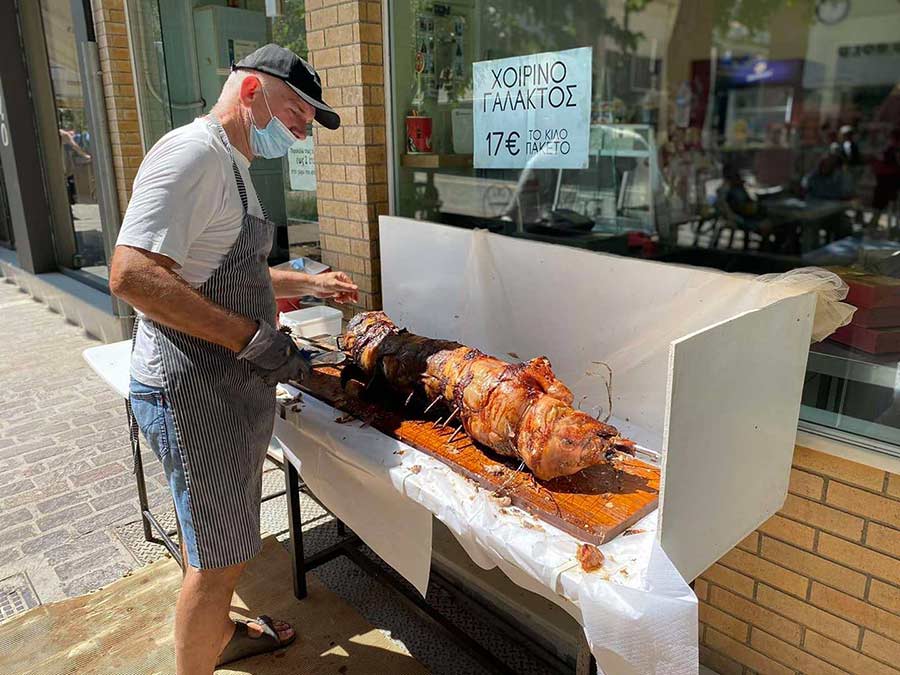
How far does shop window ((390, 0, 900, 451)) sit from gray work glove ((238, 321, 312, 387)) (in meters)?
1.79

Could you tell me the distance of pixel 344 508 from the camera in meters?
2.78

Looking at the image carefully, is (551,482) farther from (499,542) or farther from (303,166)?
(303,166)

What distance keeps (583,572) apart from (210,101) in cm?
548

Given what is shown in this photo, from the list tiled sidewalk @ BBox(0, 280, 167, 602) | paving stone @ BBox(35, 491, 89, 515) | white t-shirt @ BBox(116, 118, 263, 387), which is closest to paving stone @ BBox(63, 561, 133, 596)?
tiled sidewalk @ BBox(0, 280, 167, 602)

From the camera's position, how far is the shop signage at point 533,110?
3270mm

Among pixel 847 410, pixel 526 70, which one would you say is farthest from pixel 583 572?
pixel 526 70

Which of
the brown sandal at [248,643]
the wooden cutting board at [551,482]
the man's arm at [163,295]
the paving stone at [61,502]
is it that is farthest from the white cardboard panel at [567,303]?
the paving stone at [61,502]

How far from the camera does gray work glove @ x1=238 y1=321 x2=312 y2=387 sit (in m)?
2.22

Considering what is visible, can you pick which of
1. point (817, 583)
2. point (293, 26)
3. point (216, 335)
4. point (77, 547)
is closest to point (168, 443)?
point (216, 335)

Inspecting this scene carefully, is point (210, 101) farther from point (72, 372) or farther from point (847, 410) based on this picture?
point (847, 410)

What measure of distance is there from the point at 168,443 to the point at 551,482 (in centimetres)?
133

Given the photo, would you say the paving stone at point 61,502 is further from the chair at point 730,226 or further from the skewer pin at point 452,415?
the chair at point 730,226

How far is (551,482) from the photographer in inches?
80.9

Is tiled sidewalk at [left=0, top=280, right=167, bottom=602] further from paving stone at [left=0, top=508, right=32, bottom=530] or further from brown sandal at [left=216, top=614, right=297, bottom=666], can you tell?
brown sandal at [left=216, top=614, right=297, bottom=666]
